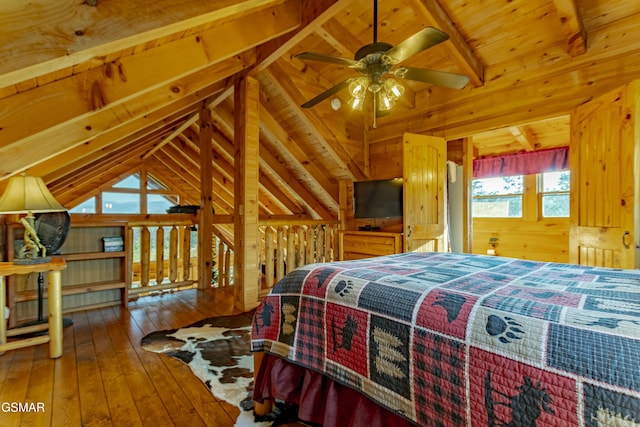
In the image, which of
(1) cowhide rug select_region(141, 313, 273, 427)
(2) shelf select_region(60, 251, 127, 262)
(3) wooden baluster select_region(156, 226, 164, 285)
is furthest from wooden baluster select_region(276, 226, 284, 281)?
(2) shelf select_region(60, 251, 127, 262)

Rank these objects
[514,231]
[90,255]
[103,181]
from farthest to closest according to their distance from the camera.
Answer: [103,181]
[514,231]
[90,255]

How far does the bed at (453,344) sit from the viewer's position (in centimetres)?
73

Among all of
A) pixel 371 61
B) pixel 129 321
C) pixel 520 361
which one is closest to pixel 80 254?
pixel 129 321

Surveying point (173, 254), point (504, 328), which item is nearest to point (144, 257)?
point (173, 254)

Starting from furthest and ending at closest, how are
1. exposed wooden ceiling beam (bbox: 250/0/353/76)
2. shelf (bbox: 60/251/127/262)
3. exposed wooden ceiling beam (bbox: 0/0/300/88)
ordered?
shelf (bbox: 60/251/127/262), exposed wooden ceiling beam (bbox: 250/0/353/76), exposed wooden ceiling beam (bbox: 0/0/300/88)

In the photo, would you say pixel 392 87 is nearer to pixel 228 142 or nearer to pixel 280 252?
pixel 280 252

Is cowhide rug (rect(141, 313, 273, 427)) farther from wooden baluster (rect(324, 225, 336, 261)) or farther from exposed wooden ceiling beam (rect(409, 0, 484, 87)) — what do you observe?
exposed wooden ceiling beam (rect(409, 0, 484, 87))

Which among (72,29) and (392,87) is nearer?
(72,29)

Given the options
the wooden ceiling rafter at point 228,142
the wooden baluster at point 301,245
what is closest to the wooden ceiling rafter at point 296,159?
the wooden ceiling rafter at point 228,142

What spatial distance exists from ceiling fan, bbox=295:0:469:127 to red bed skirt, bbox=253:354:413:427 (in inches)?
68.9

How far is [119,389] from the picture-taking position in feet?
5.85

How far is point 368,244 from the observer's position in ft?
12.8

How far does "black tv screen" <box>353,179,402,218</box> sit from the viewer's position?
3.83 m

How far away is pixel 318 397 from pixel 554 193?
17.5 feet
